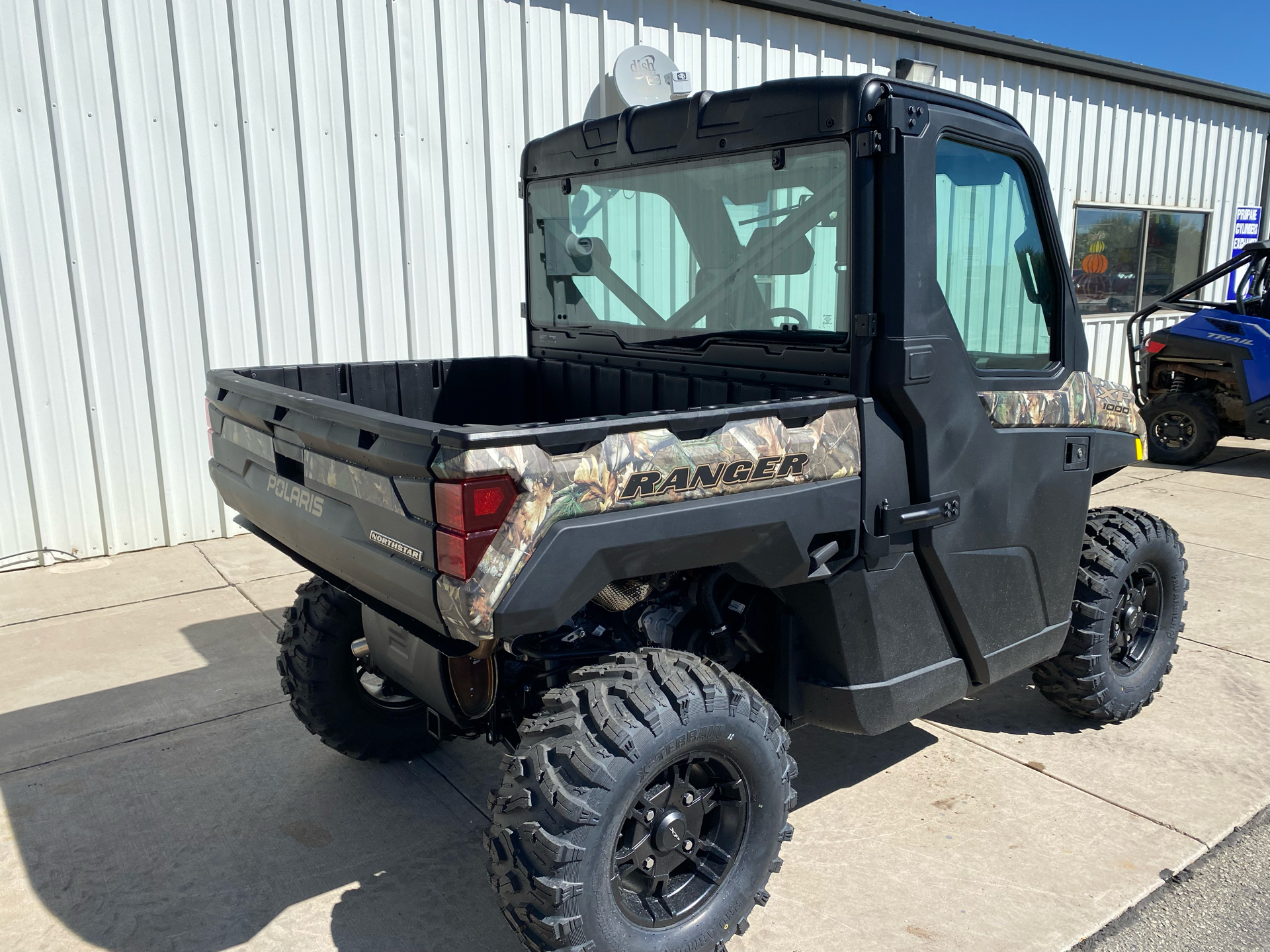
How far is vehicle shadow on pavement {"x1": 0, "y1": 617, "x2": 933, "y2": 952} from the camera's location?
2.68 m

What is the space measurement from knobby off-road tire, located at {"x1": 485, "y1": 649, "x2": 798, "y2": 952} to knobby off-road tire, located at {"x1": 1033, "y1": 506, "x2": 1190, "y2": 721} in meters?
1.62

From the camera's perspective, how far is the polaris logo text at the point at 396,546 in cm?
207

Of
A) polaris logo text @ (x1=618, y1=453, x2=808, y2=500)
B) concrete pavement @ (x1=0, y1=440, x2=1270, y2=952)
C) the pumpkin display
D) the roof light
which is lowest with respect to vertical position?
concrete pavement @ (x1=0, y1=440, x2=1270, y2=952)

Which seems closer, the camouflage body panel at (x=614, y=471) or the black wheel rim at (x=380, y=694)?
the camouflage body panel at (x=614, y=471)

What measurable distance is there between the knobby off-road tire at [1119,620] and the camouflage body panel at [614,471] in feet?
5.06

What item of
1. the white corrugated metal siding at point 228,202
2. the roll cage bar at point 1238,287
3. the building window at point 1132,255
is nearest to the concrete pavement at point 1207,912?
the white corrugated metal siding at point 228,202

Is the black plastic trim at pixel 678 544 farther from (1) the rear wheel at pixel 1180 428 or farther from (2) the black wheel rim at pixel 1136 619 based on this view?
(1) the rear wheel at pixel 1180 428

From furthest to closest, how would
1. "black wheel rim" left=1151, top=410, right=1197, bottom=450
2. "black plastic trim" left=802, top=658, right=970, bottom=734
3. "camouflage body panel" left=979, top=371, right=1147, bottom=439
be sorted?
"black wheel rim" left=1151, top=410, right=1197, bottom=450 → "camouflage body panel" left=979, top=371, right=1147, bottom=439 → "black plastic trim" left=802, top=658, right=970, bottom=734

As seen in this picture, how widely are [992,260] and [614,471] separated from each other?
5.09 feet

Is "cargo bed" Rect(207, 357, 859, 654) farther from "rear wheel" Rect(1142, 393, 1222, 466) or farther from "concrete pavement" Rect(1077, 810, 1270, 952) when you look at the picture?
"rear wheel" Rect(1142, 393, 1222, 466)

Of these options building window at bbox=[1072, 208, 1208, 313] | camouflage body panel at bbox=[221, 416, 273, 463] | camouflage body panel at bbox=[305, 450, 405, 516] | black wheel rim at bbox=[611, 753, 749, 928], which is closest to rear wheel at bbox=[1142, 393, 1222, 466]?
building window at bbox=[1072, 208, 1208, 313]

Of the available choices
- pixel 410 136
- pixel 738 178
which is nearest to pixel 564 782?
pixel 738 178

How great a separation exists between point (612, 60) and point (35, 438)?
4.93 metres

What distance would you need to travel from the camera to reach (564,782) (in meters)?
2.15
